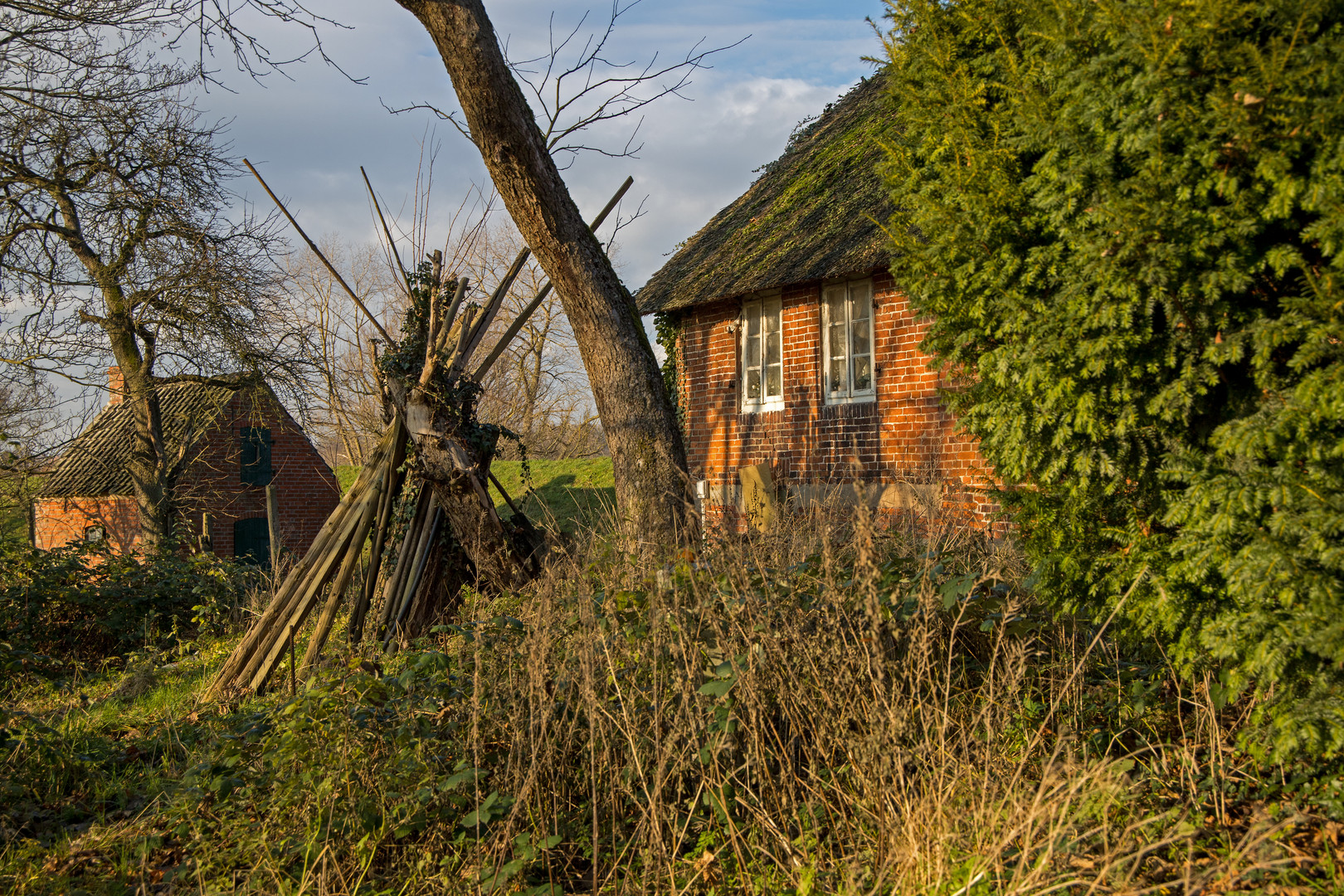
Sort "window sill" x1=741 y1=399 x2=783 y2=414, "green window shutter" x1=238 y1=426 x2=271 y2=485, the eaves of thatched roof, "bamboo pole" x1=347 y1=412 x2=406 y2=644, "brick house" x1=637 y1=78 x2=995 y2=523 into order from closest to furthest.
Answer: "bamboo pole" x1=347 y1=412 x2=406 y2=644 < "brick house" x1=637 y1=78 x2=995 y2=523 < "window sill" x1=741 y1=399 x2=783 y2=414 < the eaves of thatched roof < "green window shutter" x1=238 y1=426 x2=271 y2=485

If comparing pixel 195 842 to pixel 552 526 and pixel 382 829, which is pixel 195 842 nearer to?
Answer: pixel 382 829

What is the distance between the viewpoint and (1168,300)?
3.16 metres

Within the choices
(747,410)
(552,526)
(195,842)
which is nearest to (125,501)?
(747,410)

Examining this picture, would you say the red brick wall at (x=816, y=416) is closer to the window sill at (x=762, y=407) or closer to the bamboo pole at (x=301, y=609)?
the window sill at (x=762, y=407)

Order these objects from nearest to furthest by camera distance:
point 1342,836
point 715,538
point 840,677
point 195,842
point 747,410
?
point 1342,836
point 840,677
point 195,842
point 715,538
point 747,410

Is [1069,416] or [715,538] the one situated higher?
[1069,416]

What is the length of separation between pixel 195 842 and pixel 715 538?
2407 millimetres

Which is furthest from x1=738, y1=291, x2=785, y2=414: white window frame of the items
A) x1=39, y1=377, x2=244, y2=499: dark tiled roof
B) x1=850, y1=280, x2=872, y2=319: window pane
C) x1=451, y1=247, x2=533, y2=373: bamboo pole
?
x1=39, y1=377, x2=244, y2=499: dark tiled roof

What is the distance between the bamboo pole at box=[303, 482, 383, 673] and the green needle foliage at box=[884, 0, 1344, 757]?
14.6ft

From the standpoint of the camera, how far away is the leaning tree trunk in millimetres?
6574

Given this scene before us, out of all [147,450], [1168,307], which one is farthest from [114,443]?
[1168,307]

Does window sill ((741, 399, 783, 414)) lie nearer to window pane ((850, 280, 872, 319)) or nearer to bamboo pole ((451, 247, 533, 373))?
window pane ((850, 280, 872, 319))

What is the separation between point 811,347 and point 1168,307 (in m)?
7.34

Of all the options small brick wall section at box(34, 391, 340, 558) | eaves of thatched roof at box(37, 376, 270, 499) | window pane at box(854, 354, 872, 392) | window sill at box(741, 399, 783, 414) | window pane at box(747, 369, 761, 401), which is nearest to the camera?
window pane at box(854, 354, 872, 392)
